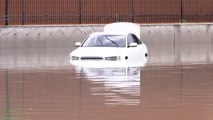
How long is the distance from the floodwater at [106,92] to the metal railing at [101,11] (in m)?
14.1

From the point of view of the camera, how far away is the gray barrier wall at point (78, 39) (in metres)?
32.6

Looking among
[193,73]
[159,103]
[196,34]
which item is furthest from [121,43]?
[196,34]

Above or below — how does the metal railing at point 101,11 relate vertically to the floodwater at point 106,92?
above

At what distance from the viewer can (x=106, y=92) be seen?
17.3 m

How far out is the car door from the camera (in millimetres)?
26403

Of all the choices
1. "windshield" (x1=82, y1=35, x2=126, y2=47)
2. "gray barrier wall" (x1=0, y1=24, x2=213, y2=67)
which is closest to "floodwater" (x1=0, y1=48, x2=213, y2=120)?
"windshield" (x1=82, y1=35, x2=126, y2=47)

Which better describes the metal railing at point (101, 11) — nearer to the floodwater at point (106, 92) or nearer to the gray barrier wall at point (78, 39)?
the gray barrier wall at point (78, 39)

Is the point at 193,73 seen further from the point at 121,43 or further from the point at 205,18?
the point at 205,18

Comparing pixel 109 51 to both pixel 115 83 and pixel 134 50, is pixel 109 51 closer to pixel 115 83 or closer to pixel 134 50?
pixel 134 50

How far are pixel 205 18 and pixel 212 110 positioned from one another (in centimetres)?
3043

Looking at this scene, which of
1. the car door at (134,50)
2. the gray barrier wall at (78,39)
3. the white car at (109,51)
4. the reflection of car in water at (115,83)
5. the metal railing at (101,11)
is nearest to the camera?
the reflection of car in water at (115,83)

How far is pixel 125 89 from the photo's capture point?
1775 cm

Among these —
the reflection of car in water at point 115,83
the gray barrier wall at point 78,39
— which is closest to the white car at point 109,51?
the reflection of car in water at point 115,83

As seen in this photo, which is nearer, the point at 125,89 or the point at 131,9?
the point at 125,89
